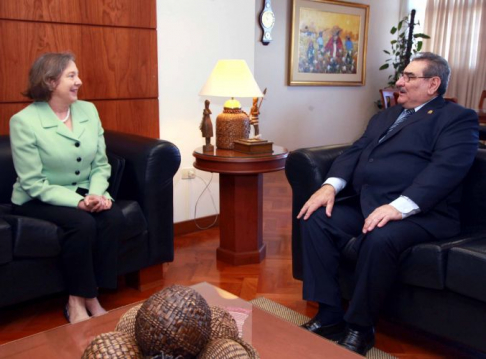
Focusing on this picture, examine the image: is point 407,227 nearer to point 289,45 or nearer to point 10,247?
point 10,247

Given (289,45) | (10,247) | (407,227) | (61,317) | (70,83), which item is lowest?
(61,317)

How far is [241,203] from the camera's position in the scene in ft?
9.96

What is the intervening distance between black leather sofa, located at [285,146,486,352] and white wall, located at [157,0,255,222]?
165cm

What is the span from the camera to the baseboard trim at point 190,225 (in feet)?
11.9

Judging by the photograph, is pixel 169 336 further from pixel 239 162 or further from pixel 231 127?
pixel 231 127

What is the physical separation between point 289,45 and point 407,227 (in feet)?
13.6

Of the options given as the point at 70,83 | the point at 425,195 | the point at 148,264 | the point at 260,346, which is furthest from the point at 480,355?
Result: the point at 70,83

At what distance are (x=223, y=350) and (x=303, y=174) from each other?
1.54 m

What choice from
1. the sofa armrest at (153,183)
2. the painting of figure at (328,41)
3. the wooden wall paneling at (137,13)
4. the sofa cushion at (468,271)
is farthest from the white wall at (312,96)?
the sofa cushion at (468,271)

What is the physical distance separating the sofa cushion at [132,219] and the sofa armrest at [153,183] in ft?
0.15

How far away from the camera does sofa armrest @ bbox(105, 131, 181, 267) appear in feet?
8.45

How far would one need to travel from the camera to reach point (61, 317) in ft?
7.84

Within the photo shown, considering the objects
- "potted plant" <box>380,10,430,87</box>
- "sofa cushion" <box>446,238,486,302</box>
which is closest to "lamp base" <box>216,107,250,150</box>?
"sofa cushion" <box>446,238,486,302</box>

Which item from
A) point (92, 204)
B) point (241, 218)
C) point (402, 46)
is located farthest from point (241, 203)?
point (402, 46)
